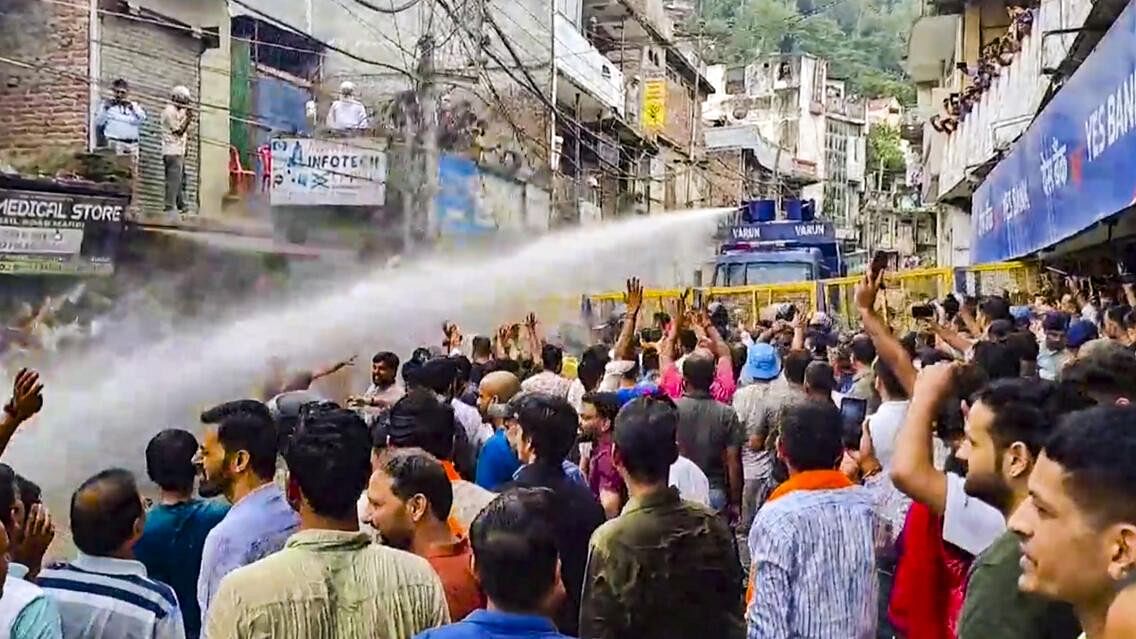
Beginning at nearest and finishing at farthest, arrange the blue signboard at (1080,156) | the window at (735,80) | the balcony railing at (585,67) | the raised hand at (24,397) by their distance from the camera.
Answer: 1. the raised hand at (24,397)
2. the blue signboard at (1080,156)
3. the balcony railing at (585,67)
4. the window at (735,80)

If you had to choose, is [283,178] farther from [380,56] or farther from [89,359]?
[380,56]

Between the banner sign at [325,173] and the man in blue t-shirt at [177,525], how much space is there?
1521cm

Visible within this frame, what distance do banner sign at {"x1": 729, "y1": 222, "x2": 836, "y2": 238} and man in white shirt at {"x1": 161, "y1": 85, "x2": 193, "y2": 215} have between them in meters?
11.4

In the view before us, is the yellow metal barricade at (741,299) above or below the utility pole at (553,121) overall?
below

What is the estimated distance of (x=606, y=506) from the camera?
19.1ft

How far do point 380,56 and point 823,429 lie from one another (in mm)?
24792

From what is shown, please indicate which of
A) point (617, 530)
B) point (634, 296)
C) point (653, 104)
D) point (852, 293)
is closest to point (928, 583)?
point (617, 530)

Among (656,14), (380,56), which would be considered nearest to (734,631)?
(380,56)

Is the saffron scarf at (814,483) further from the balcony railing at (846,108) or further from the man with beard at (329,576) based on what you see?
the balcony railing at (846,108)

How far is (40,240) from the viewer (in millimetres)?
13016

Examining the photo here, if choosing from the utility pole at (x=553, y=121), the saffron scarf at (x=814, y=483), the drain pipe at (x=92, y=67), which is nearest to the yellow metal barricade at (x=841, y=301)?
the utility pole at (x=553, y=121)

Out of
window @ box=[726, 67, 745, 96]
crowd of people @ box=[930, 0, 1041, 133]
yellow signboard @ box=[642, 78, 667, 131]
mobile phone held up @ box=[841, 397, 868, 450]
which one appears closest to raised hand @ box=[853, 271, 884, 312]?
mobile phone held up @ box=[841, 397, 868, 450]

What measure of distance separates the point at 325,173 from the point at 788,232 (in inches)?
372

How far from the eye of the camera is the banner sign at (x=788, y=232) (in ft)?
78.4
